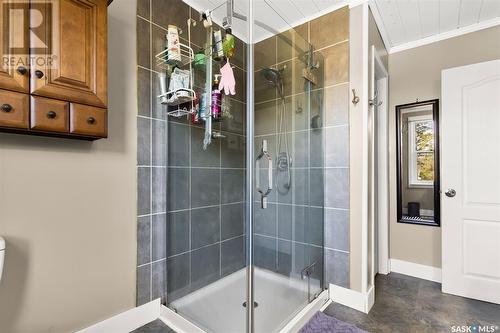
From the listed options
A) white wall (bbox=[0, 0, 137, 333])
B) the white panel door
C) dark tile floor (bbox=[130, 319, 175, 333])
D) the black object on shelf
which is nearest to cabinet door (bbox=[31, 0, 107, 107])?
white wall (bbox=[0, 0, 137, 333])

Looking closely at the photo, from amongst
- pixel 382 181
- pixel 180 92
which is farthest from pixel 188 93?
pixel 382 181

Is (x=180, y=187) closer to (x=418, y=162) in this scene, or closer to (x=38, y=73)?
(x=38, y=73)

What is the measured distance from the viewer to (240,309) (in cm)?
159

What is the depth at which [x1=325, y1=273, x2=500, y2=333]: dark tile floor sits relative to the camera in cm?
175

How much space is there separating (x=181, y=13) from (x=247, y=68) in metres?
0.88

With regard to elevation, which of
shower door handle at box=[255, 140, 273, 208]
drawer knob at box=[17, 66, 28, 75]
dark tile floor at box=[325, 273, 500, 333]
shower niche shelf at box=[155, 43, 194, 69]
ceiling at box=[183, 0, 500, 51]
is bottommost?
dark tile floor at box=[325, 273, 500, 333]

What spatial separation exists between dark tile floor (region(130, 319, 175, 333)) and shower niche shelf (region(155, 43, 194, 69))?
1716mm

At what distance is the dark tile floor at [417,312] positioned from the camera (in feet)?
Answer: 5.74

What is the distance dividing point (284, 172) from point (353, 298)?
3.78 ft

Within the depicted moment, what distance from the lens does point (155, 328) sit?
64.7 inches

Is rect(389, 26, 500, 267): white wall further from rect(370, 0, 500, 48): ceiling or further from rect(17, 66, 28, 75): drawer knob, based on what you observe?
rect(17, 66, 28, 75): drawer knob

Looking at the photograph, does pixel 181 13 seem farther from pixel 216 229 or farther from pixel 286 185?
pixel 216 229

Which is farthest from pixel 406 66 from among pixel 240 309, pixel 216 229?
pixel 240 309

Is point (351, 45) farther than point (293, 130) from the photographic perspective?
Yes
